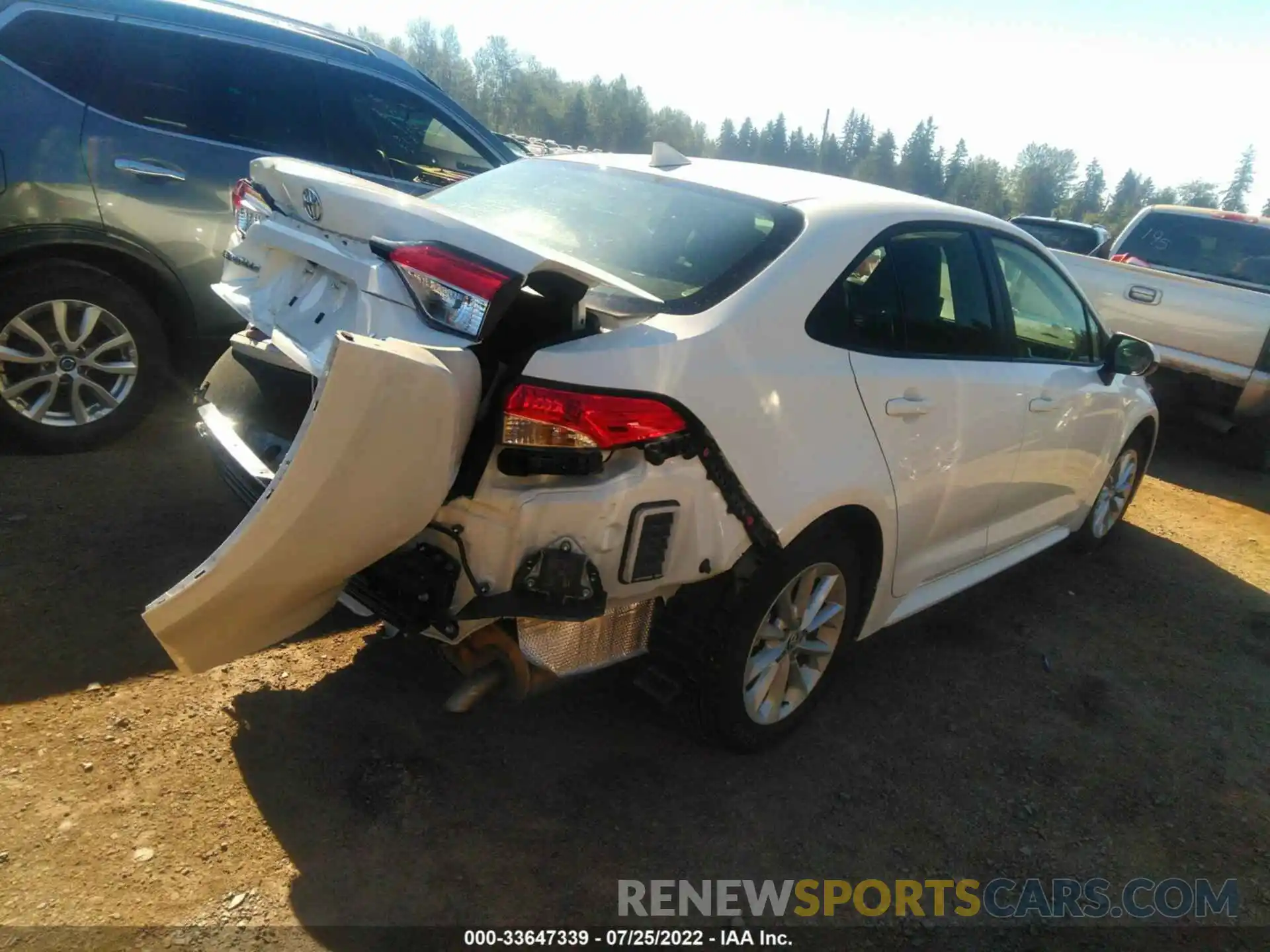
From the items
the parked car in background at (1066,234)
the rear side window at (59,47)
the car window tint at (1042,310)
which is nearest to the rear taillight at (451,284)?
the car window tint at (1042,310)

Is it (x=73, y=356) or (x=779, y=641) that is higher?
(x=73, y=356)

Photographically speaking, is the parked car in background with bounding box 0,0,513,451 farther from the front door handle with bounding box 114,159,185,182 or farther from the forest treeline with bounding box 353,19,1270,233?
the forest treeline with bounding box 353,19,1270,233

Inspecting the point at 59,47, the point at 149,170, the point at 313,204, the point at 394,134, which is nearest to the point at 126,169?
the point at 149,170

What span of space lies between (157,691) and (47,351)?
2174mm

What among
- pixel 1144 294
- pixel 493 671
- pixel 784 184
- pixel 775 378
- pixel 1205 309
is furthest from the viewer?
pixel 1144 294

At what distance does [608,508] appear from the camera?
215 cm

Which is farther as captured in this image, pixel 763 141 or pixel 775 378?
pixel 763 141

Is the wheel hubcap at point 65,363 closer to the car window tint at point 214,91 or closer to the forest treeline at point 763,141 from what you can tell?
the car window tint at point 214,91

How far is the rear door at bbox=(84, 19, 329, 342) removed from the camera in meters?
4.24

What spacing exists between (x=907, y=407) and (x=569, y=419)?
130 centimetres

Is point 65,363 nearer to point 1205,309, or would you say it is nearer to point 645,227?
point 645,227

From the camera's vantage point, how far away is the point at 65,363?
4230 mm

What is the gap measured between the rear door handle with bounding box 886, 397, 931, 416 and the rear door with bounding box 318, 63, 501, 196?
10.7ft

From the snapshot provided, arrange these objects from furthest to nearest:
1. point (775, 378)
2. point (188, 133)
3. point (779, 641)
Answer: point (188, 133), point (779, 641), point (775, 378)
